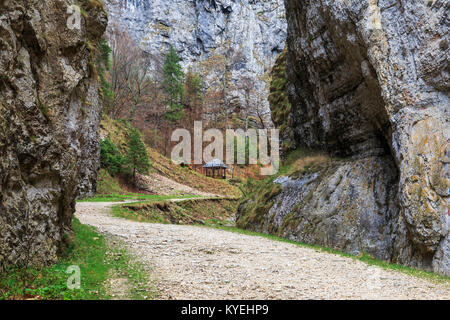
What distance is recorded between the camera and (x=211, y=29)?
6750 centimetres

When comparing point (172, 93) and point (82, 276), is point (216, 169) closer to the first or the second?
point (172, 93)

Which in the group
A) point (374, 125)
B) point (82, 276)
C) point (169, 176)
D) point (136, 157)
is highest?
point (374, 125)

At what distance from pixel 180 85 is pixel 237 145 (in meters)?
13.6

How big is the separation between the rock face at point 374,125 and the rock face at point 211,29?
4805 cm

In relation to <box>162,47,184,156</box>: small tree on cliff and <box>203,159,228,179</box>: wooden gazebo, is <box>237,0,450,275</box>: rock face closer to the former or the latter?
<box>203,159,228,179</box>: wooden gazebo

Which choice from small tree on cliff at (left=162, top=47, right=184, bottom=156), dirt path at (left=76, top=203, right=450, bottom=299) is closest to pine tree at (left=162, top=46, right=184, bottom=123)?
small tree on cliff at (left=162, top=47, right=184, bottom=156)

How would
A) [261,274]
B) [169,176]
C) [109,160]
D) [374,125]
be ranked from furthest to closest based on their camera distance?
[169,176] → [109,160] → [374,125] → [261,274]

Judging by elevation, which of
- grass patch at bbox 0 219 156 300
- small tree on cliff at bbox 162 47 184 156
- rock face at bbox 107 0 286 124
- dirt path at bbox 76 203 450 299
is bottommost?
dirt path at bbox 76 203 450 299

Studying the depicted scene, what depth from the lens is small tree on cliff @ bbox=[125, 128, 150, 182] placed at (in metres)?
27.3

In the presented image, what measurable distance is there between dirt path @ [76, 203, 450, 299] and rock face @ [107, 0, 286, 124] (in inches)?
2214

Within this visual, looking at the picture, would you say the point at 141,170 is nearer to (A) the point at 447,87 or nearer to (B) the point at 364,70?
(B) the point at 364,70

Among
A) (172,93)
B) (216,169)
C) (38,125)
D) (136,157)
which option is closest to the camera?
(38,125)

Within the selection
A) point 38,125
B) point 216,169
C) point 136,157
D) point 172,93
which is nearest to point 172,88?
point 172,93

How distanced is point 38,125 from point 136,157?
69.6 feet
